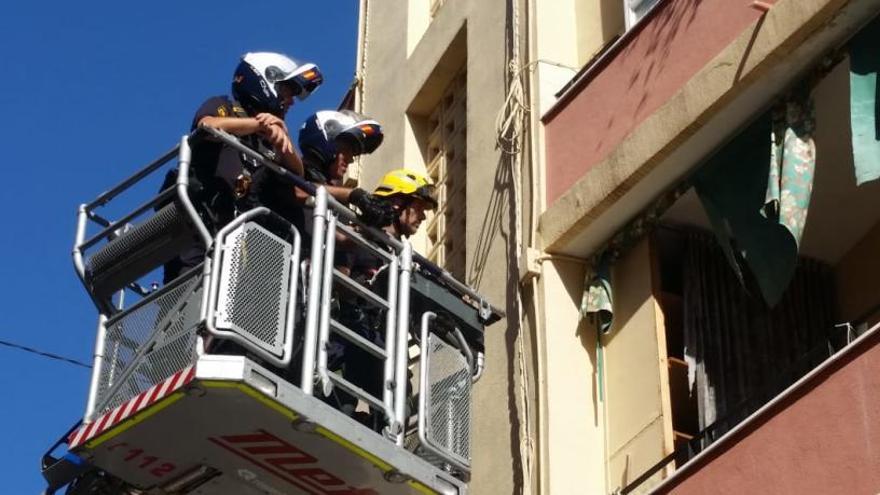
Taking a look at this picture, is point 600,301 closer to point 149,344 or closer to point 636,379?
point 636,379

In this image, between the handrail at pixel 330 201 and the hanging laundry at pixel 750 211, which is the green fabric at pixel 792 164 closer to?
Answer: the hanging laundry at pixel 750 211

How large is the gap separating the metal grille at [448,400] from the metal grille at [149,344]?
144 centimetres

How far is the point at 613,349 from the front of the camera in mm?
12000

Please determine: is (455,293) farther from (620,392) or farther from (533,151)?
(533,151)

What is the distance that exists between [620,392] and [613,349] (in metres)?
0.39

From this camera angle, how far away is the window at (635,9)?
13.0m

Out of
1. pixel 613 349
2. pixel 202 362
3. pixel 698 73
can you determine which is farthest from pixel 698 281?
pixel 202 362

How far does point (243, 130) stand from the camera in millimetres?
10016

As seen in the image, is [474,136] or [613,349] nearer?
[613,349]

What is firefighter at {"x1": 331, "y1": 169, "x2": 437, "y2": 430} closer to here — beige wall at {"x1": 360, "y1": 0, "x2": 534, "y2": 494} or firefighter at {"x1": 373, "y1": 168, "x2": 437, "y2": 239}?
firefighter at {"x1": 373, "y1": 168, "x2": 437, "y2": 239}

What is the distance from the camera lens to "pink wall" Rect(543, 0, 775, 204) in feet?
37.1

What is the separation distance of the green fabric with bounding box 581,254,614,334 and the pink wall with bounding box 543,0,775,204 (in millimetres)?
787

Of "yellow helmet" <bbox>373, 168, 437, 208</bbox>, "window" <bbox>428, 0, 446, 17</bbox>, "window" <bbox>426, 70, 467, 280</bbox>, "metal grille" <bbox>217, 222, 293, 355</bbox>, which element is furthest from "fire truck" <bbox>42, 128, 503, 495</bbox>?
"window" <bbox>428, 0, 446, 17</bbox>

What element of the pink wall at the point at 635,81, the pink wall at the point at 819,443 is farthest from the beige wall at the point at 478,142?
the pink wall at the point at 819,443
